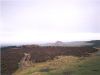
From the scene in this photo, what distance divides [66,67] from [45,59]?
35cm

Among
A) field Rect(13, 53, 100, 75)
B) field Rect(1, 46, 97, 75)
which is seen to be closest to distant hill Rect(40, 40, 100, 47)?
field Rect(1, 46, 97, 75)

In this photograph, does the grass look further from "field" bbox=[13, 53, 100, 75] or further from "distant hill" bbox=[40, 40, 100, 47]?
"distant hill" bbox=[40, 40, 100, 47]

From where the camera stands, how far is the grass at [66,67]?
3357 millimetres

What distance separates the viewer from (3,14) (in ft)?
11.6

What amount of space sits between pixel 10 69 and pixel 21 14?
90cm

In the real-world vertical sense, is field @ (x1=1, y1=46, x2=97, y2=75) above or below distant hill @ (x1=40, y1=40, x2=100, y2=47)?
below

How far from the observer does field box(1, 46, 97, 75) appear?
11.1 feet

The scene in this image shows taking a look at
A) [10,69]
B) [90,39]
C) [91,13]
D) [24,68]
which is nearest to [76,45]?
[90,39]

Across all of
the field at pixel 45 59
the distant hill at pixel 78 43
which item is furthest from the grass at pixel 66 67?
the distant hill at pixel 78 43

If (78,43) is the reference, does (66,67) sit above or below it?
below

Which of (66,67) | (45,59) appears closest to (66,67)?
(66,67)

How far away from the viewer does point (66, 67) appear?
11.2 feet

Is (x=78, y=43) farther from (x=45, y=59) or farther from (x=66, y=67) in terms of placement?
(x=45, y=59)

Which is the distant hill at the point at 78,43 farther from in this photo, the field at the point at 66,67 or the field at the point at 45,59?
the field at the point at 66,67
